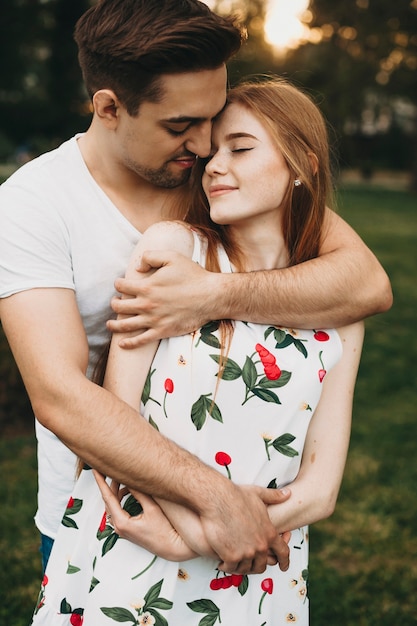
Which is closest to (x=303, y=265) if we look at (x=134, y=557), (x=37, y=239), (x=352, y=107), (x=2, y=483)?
(x=37, y=239)

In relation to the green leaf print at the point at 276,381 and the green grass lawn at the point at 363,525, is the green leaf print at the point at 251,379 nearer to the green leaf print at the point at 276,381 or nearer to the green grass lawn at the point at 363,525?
the green leaf print at the point at 276,381

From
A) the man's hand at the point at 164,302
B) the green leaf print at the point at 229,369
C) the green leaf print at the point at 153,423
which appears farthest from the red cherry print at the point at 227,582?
the man's hand at the point at 164,302

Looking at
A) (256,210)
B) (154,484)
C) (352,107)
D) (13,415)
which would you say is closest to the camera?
(154,484)

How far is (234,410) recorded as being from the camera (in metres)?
1.95

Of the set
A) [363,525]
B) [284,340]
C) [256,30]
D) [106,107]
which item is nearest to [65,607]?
[284,340]

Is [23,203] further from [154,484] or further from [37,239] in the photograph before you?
[154,484]

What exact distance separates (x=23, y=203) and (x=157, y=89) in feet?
1.86

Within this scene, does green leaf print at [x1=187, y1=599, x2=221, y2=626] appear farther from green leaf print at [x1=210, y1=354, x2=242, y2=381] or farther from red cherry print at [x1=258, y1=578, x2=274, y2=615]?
green leaf print at [x1=210, y1=354, x2=242, y2=381]

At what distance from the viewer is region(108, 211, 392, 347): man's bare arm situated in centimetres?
197

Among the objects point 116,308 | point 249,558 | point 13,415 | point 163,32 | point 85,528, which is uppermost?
point 163,32

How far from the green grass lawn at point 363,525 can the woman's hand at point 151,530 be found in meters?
1.87

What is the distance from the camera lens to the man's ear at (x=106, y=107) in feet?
7.58

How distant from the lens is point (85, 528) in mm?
2105

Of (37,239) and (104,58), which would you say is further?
(104,58)
